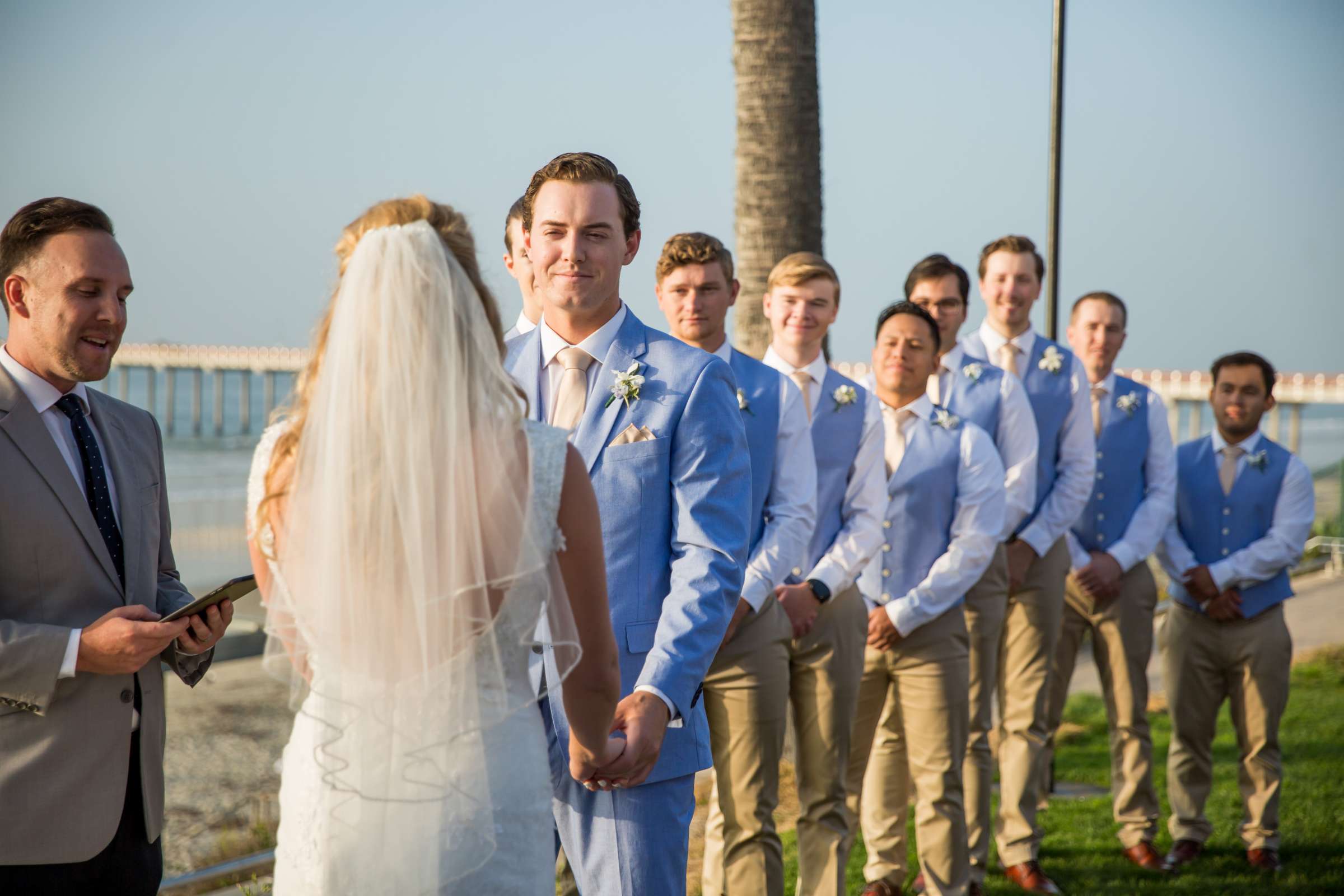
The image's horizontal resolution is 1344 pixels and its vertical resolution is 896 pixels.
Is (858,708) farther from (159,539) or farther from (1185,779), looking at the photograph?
(159,539)

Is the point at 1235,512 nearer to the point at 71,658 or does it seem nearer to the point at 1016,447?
the point at 1016,447

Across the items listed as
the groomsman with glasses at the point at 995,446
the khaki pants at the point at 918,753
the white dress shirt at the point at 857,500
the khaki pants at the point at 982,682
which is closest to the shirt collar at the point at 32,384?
the white dress shirt at the point at 857,500

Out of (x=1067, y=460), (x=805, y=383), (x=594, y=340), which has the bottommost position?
(x=1067, y=460)

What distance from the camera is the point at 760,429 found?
4.48 meters

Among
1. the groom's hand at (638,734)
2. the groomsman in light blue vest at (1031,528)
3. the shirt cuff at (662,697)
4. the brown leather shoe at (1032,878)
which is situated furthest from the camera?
the groomsman in light blue vest at (1031,528)

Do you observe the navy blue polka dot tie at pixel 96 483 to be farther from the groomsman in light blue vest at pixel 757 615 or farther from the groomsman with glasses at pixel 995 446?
the groomsman with glasses at pixel 995 446

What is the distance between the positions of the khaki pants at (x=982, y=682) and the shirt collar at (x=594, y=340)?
291cm

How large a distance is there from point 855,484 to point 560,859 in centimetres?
198

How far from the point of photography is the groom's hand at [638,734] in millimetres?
2662

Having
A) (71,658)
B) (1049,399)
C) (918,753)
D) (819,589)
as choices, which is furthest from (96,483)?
(1049,399)

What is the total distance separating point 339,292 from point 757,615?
261 cm

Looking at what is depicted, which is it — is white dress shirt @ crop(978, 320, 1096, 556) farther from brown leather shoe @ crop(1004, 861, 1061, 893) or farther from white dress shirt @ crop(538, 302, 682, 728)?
white dress shirt @ crop(538, 302, 682, 728)

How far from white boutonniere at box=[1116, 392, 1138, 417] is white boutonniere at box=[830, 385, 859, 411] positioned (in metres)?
2.21

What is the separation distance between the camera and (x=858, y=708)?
5316 mm
